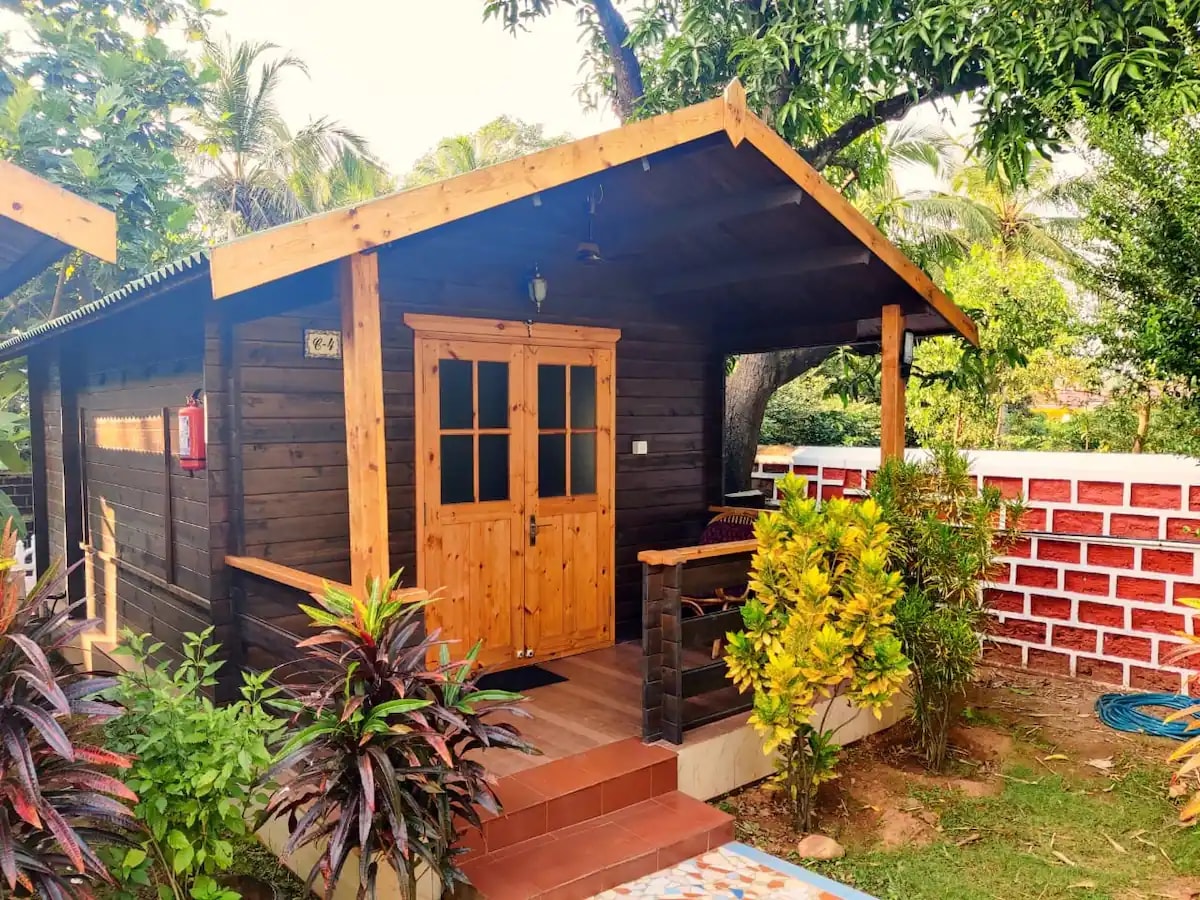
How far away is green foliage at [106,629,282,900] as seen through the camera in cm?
249

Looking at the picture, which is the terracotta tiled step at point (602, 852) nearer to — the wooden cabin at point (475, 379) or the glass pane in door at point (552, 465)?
the wooden cabin at point (475, 379)

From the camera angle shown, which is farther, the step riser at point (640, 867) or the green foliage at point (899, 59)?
the green foliage at point (899, 59)

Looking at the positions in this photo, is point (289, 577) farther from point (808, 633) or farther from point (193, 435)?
point (808, 633)

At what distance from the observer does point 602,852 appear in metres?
3.22

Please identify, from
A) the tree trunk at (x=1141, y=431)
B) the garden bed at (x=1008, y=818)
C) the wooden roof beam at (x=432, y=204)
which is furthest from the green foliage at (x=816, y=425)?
the wooden roof beam at (x=432, y=204)

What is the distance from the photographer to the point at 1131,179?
395 cm

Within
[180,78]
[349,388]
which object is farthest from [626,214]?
[180,78]

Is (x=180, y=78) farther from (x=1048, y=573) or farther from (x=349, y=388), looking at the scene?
(x=1048, y=573)

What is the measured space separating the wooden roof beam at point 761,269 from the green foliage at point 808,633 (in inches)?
54.2

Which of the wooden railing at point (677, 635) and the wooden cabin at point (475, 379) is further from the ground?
the wooden cabin at point (475, 379)

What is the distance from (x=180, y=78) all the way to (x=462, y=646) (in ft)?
24.0

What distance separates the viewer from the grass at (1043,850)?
3273 mm

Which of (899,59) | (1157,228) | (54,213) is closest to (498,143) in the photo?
(899,59)

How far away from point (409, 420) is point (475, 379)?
1.54ft
